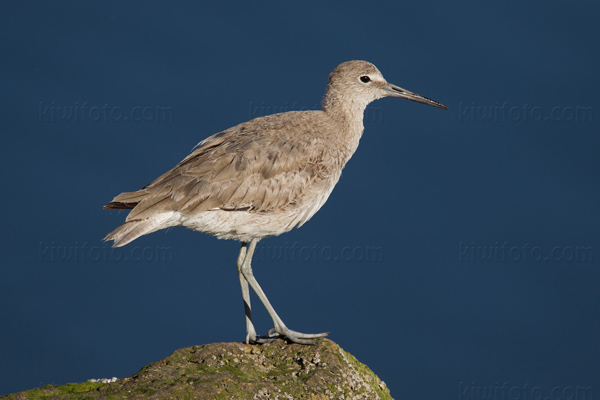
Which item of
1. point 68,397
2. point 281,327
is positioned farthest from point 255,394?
point 281,327

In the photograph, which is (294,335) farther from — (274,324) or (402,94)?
(402,94)

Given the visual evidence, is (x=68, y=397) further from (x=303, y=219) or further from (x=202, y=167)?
(x=303, y=219)

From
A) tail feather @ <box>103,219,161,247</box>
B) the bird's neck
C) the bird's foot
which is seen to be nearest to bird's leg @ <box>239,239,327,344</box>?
the bird's foot

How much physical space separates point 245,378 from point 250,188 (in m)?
2.87

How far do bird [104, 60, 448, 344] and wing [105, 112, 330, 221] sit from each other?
1cm

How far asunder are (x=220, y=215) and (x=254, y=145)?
1.00 meters

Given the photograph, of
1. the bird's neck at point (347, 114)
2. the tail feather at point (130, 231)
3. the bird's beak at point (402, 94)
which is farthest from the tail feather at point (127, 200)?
the bird's beak at point (402, 94)

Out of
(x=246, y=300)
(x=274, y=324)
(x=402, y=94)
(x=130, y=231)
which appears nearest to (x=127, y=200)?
(x=130, y=231)

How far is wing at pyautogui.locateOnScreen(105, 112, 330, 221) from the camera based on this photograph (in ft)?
26.0

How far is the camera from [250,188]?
328 inches

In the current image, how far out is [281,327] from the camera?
795 centimetres

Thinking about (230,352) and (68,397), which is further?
(230,352)

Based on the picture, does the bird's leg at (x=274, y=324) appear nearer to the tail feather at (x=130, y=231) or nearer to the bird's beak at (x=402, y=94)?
the tail feather at (x=130, y=231)

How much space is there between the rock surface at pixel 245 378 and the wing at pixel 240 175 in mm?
1902
